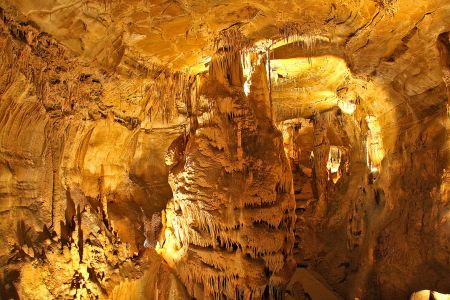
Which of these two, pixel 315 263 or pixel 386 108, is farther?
pixel 315 263

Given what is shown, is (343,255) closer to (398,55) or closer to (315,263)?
(315,263)

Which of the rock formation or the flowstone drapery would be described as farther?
the flowstone drapery

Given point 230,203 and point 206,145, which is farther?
point 206,145

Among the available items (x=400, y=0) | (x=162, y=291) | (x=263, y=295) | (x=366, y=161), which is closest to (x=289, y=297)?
(x=263, y=295)

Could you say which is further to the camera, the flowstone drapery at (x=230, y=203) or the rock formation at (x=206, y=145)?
the flowstone drapery at (x=230, y=203)

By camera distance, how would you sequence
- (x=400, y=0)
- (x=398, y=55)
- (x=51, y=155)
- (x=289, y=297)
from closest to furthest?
1. (x=400, y=0)
2. (x=51, y=155)
3. (x=398, y=55)
4. (x=289, y=297)

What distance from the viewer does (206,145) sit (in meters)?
7.46

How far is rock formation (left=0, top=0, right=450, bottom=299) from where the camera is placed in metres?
5.79

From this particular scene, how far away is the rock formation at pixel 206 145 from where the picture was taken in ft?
19.0

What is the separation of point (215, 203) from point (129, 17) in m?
3.41

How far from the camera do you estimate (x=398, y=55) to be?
7.09 metres

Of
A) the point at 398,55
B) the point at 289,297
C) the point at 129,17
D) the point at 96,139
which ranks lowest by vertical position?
the point at 289,297

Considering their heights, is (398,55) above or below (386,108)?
above

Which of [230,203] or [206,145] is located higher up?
[206,145]
